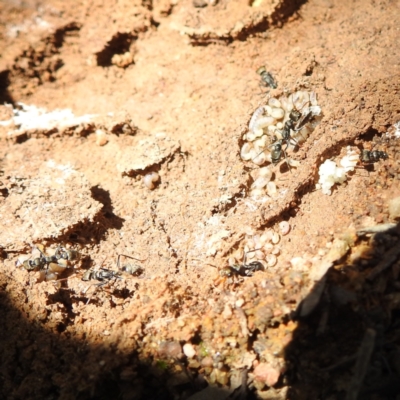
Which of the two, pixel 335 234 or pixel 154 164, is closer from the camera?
pixel 335 234

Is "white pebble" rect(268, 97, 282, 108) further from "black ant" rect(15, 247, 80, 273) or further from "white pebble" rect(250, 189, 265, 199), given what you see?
"black ant" rect(15, 247, 80, 273)

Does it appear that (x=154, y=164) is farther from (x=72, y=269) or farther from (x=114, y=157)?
(x=72, y=269)

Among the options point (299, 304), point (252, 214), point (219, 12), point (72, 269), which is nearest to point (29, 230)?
point (72, 269)

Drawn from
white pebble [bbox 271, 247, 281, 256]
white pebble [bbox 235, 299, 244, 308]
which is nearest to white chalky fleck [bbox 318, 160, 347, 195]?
white pebble [bbox 271, 247, 281, 256]

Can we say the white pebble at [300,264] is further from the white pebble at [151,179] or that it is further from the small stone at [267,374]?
the white pebble at [151,179]

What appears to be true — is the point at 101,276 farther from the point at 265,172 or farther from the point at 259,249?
the point at 265,172

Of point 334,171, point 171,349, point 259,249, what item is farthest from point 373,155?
point 171,349
